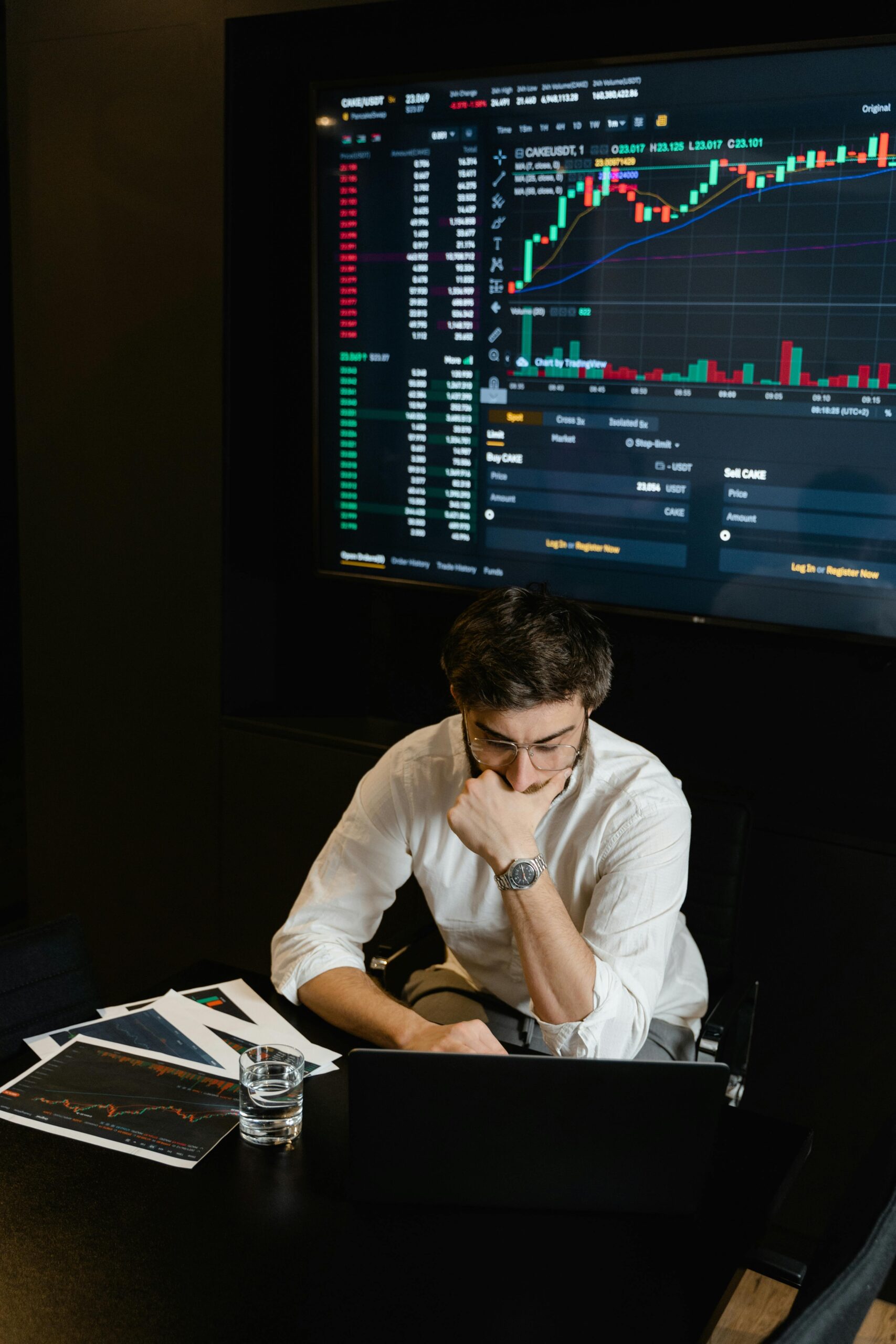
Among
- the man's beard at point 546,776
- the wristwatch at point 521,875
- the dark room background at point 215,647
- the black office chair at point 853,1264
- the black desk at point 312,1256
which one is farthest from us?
the dark room background at point 215,647

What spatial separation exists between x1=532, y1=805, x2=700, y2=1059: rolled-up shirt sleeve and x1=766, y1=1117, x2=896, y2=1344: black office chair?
20.1 inches

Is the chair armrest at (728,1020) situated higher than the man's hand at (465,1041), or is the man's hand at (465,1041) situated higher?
the man's hand at (465,1041)

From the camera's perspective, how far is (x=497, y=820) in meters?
1.75

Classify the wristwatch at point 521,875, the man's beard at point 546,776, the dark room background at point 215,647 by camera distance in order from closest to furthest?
the wristwatch at point 521,875, the man's beard at point 546,776, the dark room background at point 215,647

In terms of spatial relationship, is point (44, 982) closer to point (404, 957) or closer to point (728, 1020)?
point (404, 957)

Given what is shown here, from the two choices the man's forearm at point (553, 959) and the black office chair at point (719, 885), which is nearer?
the man's forearm at point (553, 959)

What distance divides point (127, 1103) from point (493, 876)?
2.27 feet

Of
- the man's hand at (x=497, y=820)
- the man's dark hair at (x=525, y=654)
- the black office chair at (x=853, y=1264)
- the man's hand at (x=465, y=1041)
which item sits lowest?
the man's hand at (x=465, y=1041)

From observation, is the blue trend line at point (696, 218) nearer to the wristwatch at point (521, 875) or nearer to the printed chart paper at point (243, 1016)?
the wristwatch at point (521, 875)

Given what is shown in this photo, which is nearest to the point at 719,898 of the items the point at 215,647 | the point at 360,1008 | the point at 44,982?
the point at 360,1008

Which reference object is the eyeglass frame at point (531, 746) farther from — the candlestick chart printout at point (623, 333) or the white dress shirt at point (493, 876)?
the candlestick chart printout at point (623, 333)

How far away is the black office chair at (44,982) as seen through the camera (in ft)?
5.18

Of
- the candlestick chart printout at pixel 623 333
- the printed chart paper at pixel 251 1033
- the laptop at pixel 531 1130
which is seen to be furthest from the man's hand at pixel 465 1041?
the candlestick chart printout at pixel 623 333

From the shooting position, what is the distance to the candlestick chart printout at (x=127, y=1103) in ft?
4.35
